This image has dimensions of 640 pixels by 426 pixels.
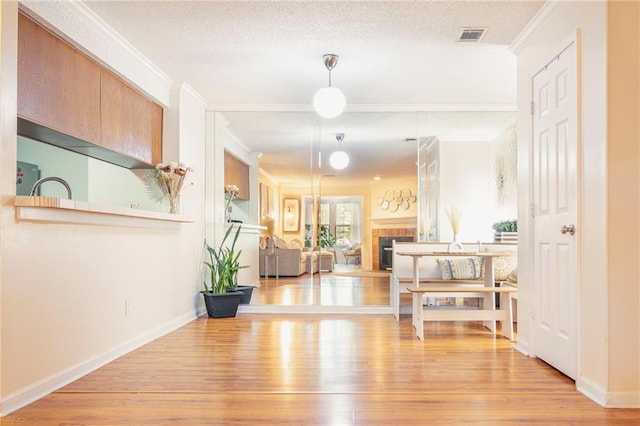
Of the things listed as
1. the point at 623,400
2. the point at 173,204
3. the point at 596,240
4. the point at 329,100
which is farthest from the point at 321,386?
the point at 173,204

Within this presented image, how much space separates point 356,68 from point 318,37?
2.58ft

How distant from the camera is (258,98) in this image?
18.4ft

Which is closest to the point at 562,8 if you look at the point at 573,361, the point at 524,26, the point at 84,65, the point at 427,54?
the point at 524,26

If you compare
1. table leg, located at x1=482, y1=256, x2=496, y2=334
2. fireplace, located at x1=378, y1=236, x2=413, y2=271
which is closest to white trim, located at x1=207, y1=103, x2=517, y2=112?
fireplace, located at x1=378, y1=236, x2=413, y2=271

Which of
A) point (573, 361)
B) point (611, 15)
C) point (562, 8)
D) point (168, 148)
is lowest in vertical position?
point (573, 361)

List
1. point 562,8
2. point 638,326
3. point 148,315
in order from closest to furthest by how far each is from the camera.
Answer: point 638,326 < point 562,8 < point 148,315

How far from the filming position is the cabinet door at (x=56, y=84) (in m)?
2.93

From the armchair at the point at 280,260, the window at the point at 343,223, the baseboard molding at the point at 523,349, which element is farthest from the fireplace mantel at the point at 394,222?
the baseboard molding at the point at 523,349

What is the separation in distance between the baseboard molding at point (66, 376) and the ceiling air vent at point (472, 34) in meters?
3.26

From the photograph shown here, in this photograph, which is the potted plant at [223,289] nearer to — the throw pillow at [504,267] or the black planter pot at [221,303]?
the black planter pot at [221,303]

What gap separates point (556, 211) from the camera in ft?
10.6

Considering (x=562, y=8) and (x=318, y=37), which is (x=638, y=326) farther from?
(x=318, y=37)

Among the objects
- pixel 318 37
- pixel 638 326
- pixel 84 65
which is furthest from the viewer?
pixel 318 37

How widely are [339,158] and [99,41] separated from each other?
10.3ft
